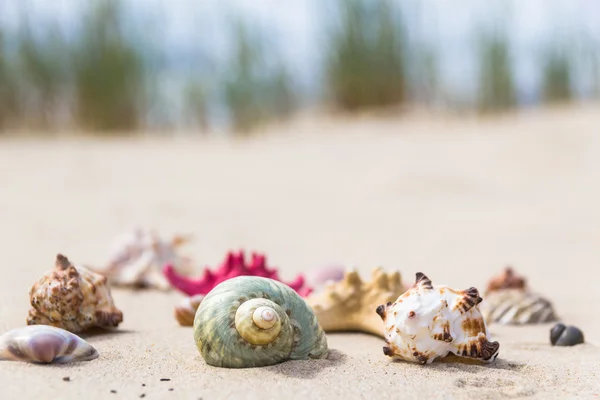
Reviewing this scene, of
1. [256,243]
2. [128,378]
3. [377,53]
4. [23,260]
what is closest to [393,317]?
[128,378]

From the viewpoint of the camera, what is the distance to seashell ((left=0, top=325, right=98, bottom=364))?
2.25 metres

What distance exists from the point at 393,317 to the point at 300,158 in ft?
21.0

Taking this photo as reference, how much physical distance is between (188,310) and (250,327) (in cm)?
87

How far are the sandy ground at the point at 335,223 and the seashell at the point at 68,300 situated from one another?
0.08 metres

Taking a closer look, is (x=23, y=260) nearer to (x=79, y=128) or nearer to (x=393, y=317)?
(x=393, y=317)

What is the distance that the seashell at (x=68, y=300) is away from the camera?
8.87ft

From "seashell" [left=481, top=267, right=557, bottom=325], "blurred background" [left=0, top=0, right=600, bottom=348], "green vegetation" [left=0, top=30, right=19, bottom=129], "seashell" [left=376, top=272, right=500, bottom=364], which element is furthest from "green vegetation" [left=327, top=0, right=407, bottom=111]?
"seashell" [left=376, top=272, right=500, bottom=364]

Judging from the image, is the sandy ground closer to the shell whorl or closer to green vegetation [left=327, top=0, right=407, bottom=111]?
the shell whorl

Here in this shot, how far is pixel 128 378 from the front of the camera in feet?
7.25

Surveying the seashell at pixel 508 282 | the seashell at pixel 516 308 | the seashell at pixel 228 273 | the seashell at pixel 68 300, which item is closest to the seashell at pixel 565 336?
the seashell at pixel 516 308

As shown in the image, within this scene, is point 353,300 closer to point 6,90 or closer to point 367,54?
point 6,90

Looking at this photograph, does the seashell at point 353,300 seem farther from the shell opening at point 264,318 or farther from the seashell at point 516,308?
the shell opening at point 264,318

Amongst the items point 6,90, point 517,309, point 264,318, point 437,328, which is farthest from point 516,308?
point 6,90

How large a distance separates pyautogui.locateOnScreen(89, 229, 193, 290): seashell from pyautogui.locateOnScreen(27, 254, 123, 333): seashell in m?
1.14
